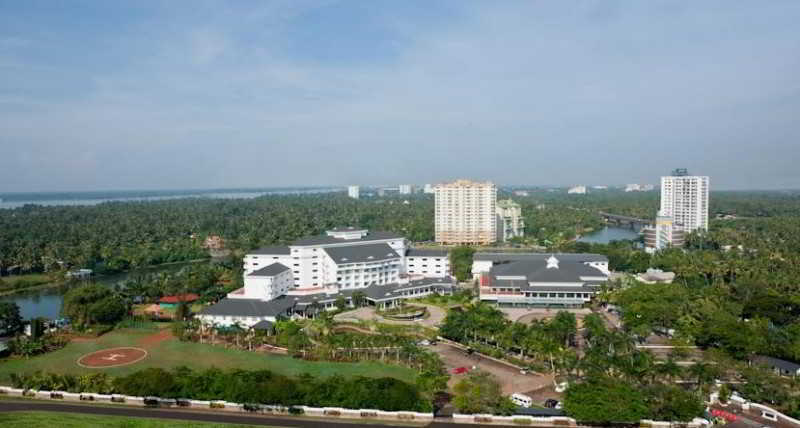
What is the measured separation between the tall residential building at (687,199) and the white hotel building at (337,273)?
48.6 meters

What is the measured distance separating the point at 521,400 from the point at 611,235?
3140 inches

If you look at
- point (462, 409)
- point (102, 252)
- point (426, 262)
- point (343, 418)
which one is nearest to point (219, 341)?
point (343, 418)

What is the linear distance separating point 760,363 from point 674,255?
30.6 meters

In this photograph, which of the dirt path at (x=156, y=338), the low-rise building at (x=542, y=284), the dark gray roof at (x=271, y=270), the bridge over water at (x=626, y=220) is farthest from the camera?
the bridge over water at (x=626, y=220)

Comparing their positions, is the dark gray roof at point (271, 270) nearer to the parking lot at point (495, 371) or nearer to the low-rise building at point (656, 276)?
the parking lot at point (495, 371)

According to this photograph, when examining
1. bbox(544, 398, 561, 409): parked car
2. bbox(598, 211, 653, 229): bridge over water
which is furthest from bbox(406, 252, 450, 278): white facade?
bbox(598, 211, 653, 229): bridge over water

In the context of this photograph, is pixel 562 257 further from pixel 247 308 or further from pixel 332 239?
pixel 247 308

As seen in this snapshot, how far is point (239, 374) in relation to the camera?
23172 mm

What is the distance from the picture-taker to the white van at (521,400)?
22.9 meters

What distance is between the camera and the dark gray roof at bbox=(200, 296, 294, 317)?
36125mm

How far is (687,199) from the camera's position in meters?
82.1

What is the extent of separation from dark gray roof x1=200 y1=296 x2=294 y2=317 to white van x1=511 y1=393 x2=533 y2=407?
18555mm

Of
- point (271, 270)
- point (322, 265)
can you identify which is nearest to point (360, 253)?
point (322, 265)

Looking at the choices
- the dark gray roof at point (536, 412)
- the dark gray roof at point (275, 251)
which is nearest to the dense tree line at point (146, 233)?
the dark gray roof at point (275, 251)
